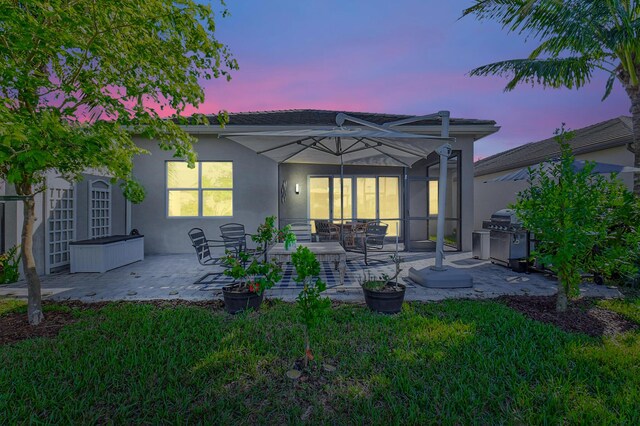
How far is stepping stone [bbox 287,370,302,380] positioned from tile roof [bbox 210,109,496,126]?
7.39m

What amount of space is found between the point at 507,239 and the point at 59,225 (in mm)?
9945

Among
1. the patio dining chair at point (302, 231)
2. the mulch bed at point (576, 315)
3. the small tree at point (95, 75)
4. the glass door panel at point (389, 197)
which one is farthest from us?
the glass door panel at point (389, 197)

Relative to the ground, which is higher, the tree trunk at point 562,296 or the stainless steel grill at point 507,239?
the stainless steel grill at point 507,239

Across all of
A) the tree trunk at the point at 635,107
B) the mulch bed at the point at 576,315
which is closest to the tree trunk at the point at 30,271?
the mulch bed at the point at 576,315

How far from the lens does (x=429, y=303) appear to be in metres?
4.17

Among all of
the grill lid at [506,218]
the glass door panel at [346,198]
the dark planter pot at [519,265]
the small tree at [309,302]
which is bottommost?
the dark planter pot at [519,265]

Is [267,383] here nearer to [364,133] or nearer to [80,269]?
[364,133]

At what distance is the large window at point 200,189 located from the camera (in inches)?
344

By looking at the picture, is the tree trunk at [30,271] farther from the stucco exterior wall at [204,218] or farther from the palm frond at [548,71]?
the palm frond at [548,71]

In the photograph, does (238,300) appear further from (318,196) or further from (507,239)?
(318,196)

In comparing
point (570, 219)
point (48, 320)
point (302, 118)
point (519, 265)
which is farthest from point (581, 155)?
point (48, 320)

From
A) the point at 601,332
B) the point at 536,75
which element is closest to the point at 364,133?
the point at 601,332

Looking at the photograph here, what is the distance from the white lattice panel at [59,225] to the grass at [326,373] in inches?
157

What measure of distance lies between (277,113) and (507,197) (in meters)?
11.2
